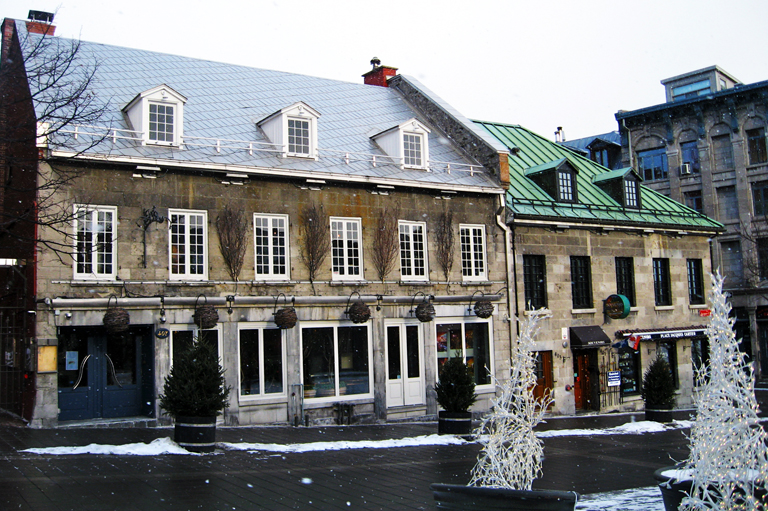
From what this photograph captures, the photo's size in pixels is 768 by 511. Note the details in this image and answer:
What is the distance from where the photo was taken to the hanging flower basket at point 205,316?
1830 centimetres

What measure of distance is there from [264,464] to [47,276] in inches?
295

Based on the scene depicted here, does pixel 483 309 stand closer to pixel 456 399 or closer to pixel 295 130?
pixel 456 399

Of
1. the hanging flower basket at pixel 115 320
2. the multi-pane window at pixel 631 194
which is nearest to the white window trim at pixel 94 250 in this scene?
the hanging flower basket at pixel 115 320

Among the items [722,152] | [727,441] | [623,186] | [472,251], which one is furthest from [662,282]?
[727,441]

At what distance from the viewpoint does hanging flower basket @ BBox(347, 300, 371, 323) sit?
2059 cm

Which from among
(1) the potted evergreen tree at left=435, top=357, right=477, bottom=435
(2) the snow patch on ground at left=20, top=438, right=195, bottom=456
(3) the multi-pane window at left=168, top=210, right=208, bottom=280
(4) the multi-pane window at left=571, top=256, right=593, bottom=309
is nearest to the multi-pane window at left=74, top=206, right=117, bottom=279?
(3) the multi-pane window at left=168, top=210, right=208, bottom=280

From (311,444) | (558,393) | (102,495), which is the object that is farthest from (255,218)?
(558,393)

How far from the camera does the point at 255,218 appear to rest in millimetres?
20047

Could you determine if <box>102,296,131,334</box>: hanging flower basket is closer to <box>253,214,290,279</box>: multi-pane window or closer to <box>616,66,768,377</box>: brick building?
<box>253,214,290,279</box>: multi-pane window

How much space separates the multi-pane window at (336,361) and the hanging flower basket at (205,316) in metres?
3.02

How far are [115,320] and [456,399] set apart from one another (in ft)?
27.8

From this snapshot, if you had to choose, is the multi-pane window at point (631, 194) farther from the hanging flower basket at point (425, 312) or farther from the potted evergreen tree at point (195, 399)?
the potted evergreen tree at point (195, 399)

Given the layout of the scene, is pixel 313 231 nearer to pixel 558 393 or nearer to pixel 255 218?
pixel 255 218

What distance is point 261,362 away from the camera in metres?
19.9
